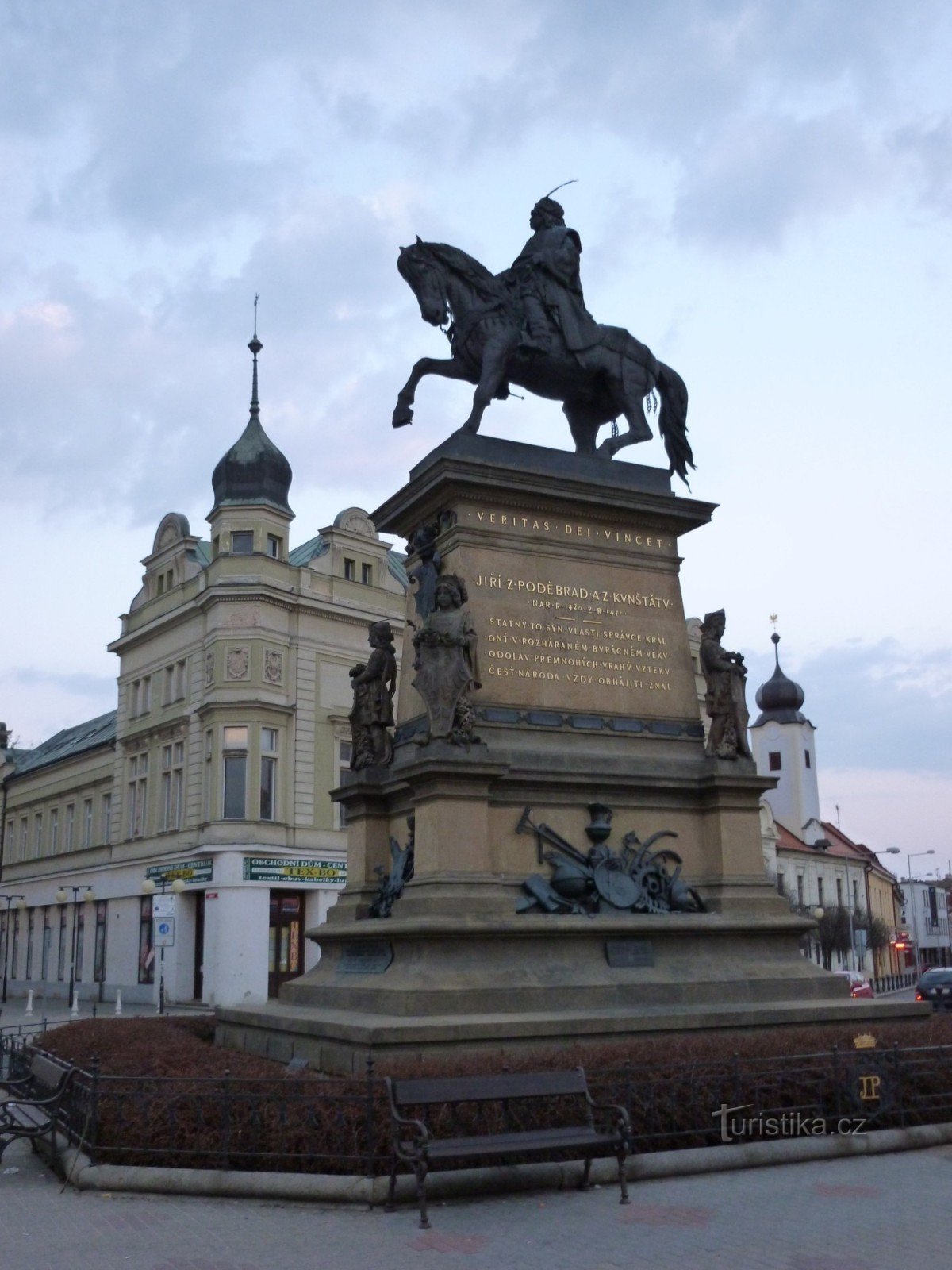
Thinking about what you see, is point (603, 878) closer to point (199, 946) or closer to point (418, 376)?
point (418, 376)

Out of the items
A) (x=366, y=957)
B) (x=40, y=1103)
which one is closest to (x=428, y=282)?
(x=366, y=957)

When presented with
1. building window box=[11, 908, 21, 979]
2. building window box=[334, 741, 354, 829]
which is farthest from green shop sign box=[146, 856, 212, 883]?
building window box=[11, 908, 21, 979]

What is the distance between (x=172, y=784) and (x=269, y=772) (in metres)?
5.09

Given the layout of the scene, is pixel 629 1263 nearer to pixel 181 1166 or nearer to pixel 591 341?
pixel 181 1166

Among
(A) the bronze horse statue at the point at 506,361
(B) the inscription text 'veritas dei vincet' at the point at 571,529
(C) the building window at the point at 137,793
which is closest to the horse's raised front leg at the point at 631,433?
(A) the bronze horse statue at the point at 506,361

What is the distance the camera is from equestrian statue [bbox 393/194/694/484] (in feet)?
55.1

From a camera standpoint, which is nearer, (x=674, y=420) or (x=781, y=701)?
(x=674, y=420)

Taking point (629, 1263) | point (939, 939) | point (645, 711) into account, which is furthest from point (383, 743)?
point (939, 939)

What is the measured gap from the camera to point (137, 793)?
50000mm

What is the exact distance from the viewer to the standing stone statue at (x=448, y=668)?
13855 mm

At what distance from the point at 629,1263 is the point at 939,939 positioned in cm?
14542

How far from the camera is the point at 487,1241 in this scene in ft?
26.5

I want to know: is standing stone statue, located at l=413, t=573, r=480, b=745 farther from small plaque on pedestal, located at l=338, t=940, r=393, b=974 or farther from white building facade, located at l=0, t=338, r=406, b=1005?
white building facade, located at l=0, t=338, r=406, b=1005

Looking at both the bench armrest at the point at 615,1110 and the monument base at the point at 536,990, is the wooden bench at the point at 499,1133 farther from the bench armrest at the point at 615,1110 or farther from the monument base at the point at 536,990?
the monument base at the point at 536,990
